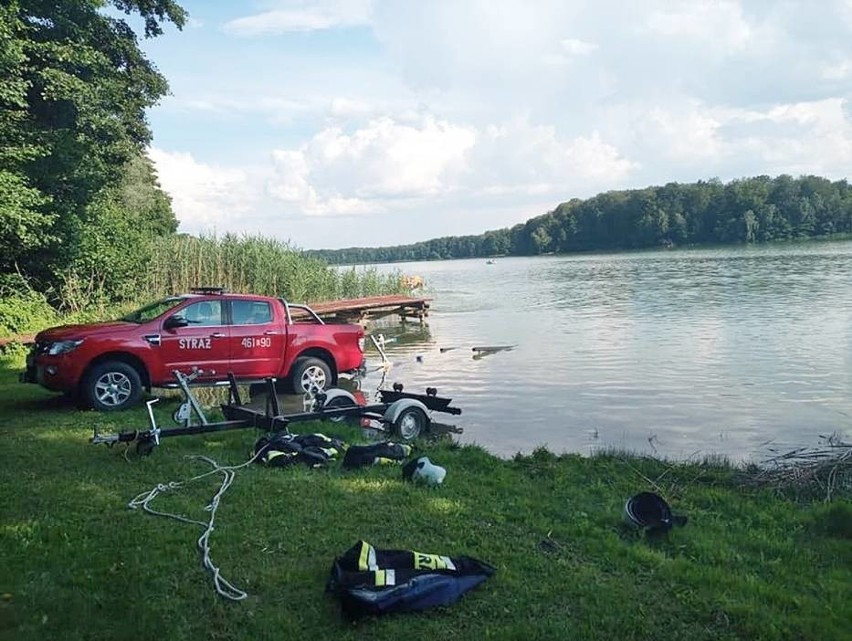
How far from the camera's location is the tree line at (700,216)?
107 m

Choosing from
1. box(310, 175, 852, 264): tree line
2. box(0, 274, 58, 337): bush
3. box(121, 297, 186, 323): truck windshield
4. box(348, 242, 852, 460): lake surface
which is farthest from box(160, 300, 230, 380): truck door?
box(310, 175, 852, 264): tree line

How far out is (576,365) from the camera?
17.8m

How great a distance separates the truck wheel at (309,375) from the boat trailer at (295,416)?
3.39 feet

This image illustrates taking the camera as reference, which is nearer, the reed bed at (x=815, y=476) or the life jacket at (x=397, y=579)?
the life jacket at (x=397, y=579)

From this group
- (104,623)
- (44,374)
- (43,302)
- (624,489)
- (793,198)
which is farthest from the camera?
(793,198)

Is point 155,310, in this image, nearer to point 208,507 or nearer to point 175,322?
point 175,322

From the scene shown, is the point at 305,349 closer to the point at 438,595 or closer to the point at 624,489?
the point at 624,489

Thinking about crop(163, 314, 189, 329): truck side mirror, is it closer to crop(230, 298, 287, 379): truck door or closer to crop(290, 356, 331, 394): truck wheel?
→ crop(230, 298, 287, 379): truck door

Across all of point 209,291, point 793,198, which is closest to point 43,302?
point 209,291

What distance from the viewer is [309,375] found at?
1288 cm

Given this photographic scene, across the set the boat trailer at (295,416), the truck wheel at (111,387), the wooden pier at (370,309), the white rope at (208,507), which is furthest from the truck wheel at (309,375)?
the wooden pier at (370,309)

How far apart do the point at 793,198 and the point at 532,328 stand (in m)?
96.8

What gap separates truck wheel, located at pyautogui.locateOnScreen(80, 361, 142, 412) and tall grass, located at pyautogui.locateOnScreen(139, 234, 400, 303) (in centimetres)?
1386

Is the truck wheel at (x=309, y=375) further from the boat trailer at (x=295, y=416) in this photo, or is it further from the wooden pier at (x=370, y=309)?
the wooden pier at (x=370, y=309)
